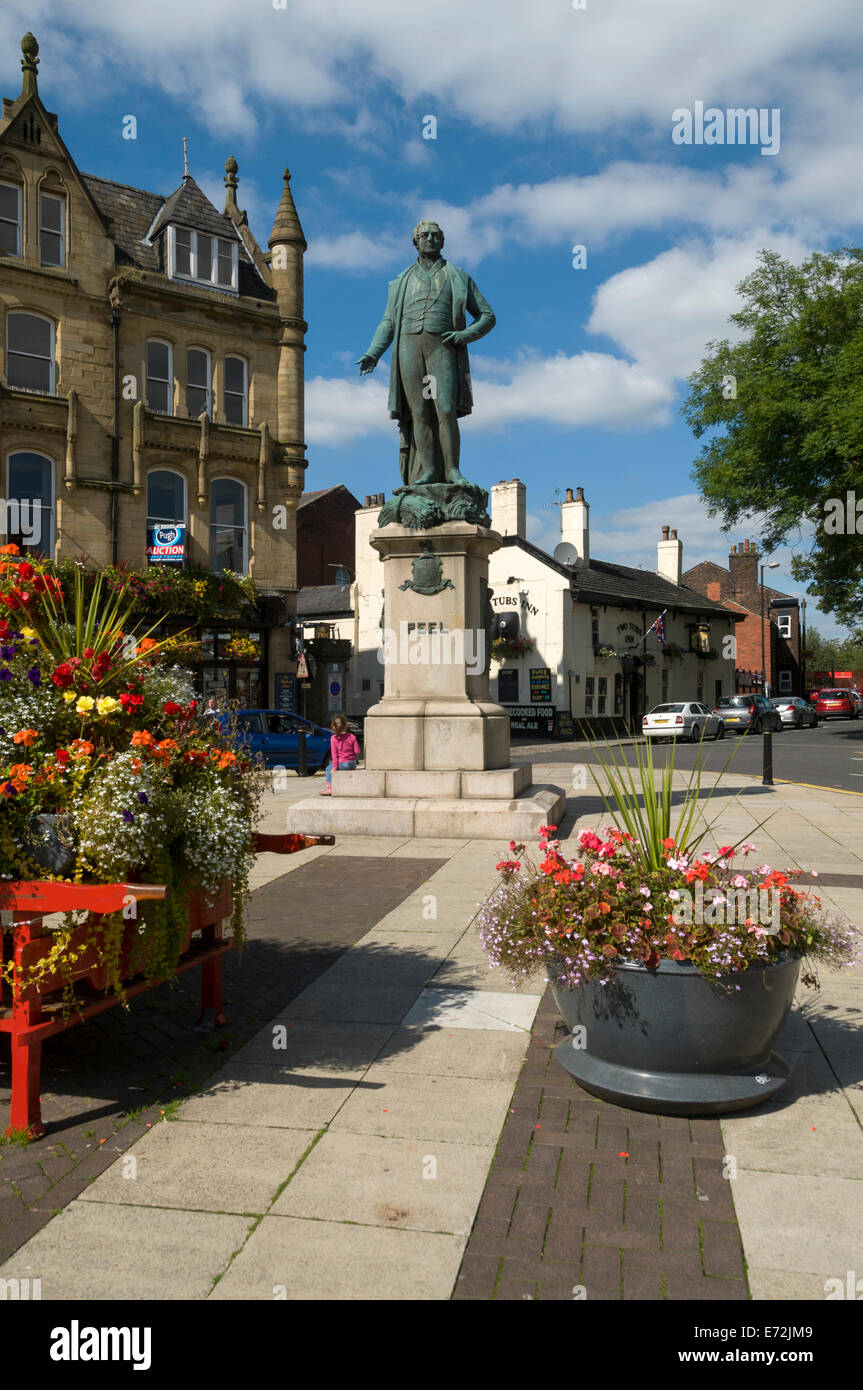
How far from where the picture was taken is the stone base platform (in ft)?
35.2

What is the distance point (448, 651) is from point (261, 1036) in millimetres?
7106

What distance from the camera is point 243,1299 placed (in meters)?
2.71

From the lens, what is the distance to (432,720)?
11352 millimetres

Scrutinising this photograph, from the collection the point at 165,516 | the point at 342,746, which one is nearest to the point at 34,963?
the point at 342,746

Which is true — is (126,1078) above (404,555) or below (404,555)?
below

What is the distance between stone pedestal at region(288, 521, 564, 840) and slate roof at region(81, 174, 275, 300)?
17969 mm

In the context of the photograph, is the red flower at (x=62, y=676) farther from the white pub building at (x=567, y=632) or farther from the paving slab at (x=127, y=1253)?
the white pub building at (x=567, y=632)


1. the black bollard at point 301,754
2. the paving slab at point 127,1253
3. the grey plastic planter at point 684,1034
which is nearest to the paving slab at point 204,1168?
the paving slab at point 127,1253

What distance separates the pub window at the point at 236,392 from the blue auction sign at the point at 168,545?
3.97 metres

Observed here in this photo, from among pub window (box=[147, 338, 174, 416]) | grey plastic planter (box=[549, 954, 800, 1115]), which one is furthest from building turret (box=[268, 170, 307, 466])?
grey plastic planter (box=[549, 954, 800, 1115])

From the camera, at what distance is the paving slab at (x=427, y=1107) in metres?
3.82

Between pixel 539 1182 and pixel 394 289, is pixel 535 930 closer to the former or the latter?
pixel 539 1182

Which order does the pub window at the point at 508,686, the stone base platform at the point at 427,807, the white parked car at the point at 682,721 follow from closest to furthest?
1. the stone base platform at the point at 427,807
2. the white parked car at the point at 682,721
3. the pub window at the point at 508,686
